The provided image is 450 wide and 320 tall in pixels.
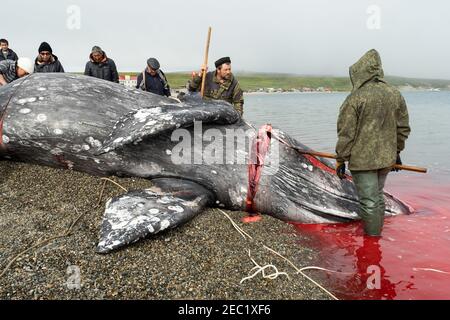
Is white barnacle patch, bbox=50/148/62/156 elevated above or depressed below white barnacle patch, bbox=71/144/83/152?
below

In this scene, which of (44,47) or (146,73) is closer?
(44,47)

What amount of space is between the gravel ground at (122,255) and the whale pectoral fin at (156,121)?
3.51ft

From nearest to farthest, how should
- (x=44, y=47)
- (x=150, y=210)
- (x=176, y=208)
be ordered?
1. (x=150, y=210)
2. (x=176, y=208)
3. (x=44, y=47)

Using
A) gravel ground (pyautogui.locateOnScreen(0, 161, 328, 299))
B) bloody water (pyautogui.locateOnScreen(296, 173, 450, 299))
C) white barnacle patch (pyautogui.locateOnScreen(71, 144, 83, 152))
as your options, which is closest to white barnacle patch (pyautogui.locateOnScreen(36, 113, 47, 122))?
white barnacle patch (pyautogui.locateOnScreen(71, 144, 83, 152))

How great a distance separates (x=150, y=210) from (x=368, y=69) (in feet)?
12.3

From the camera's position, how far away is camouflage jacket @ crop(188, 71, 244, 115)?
930 centimetres

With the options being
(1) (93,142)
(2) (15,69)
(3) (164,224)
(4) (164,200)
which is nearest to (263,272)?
(3) (164,224)

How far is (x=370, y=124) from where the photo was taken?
5.72 m

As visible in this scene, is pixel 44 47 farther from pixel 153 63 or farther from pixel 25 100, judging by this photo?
pixel 25 100

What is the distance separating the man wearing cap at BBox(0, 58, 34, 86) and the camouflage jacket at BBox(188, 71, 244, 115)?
3904 millimetres

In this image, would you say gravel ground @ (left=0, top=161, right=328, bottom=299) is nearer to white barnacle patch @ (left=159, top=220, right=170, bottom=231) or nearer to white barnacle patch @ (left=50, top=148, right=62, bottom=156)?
white barnacle patch @ (left=159, top=220, right=170, bottom=231)

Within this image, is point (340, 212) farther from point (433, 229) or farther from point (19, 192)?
point (19, 192)

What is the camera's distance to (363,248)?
6016 mm
